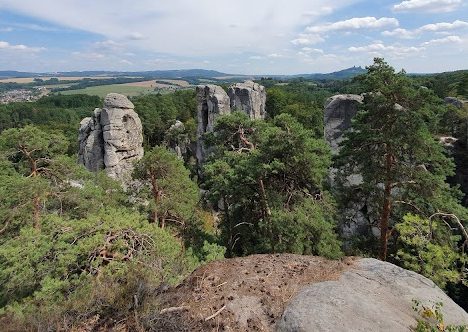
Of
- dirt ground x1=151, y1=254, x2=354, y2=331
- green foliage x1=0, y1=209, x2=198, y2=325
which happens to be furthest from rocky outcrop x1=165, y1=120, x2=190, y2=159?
dirt ground x1=151, y1=254, x2=354, y2=331

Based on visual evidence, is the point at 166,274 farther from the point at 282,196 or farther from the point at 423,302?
the point at 282,196

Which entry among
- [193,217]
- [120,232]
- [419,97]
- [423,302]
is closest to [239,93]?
[193,217]

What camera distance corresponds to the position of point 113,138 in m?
30.3

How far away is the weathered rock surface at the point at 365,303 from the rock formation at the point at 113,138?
81.9 ft

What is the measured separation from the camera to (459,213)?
13.3 meters

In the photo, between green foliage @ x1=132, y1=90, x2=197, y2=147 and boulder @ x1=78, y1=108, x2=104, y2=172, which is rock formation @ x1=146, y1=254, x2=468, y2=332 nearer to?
boulder @ x1=78, y1=108, x2=104, y2=172

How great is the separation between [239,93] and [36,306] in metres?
39.0

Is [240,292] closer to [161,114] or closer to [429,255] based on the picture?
[429,255]

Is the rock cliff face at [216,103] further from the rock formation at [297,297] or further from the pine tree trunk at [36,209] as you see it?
the rock formation at [297,297]

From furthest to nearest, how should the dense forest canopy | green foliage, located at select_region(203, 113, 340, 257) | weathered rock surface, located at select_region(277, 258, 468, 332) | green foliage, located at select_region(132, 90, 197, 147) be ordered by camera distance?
1. green foliage, located at select_region(132, 90, 197, 147)
2. green foliage, located at select_region(203, 113, 340, 257)
3. the dense forest canopy
4. weathered rock surface, located at select_region(277, 258, 468, 332)

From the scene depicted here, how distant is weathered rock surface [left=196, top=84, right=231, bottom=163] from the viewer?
3862cm

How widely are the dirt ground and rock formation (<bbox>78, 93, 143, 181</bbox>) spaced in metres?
23.7

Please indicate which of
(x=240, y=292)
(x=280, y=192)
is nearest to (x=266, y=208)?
(x=280, y=192)

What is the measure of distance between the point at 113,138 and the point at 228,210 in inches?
606
